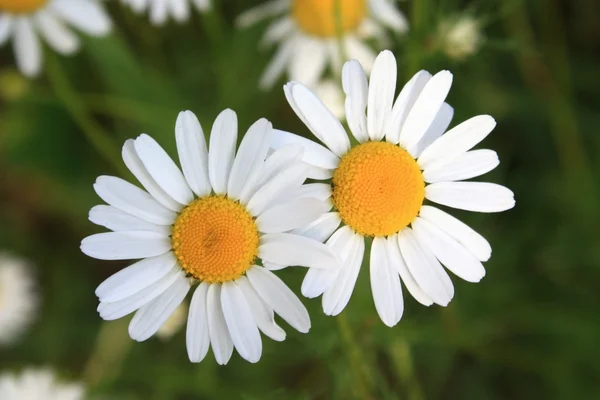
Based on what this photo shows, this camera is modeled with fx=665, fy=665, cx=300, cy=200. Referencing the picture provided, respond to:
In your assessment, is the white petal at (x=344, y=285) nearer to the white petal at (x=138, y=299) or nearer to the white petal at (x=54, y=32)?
the white petal at (x=138, y=299)

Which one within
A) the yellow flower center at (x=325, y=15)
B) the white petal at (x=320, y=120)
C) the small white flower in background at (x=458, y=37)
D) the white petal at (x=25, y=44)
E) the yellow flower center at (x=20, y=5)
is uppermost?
the yellow flower center at (x=20, y=5)

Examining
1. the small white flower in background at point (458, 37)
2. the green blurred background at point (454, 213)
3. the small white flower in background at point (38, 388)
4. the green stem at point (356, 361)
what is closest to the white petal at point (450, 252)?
the green stem at point (356, 361)

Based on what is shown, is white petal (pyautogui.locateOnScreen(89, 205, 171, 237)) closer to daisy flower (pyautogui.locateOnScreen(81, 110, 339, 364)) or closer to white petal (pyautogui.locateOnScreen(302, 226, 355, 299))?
daisy flower (pyautogui.locateOnScreen(81, 110, 339, 364))

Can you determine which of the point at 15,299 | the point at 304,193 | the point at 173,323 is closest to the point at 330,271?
the point at 304,193

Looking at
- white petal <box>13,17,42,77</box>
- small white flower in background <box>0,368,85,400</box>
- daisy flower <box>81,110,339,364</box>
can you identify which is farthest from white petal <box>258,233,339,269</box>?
white petal <box>13,17,42,77</box>

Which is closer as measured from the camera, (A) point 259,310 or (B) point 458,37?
(A) point 259,310

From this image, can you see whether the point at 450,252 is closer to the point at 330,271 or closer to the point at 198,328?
the point at 330,271

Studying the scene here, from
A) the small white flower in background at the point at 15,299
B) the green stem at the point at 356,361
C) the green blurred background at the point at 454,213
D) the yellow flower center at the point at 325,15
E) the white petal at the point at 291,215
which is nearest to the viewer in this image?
the white petal at the point at 291,215
